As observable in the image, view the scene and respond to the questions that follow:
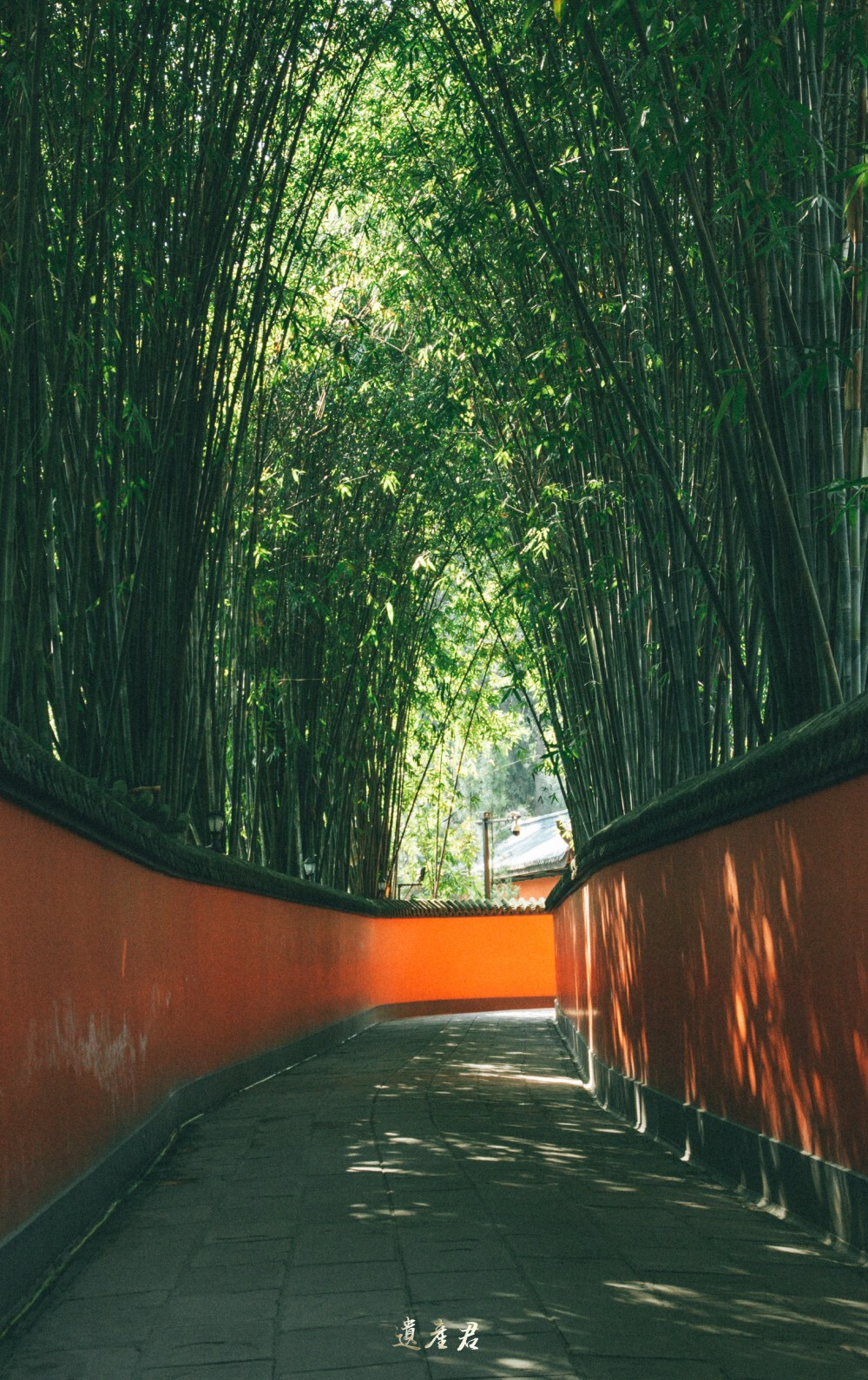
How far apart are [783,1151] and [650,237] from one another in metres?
2.93

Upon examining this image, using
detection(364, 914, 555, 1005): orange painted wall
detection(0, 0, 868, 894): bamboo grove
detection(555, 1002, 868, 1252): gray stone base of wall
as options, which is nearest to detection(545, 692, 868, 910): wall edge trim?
detection(0, 0, 868, 894): bamboo grove

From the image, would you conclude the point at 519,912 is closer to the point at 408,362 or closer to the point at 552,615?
the point at 408,362

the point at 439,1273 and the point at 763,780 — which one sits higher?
the point at 763,780

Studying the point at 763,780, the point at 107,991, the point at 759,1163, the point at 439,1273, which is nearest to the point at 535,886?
the point at 107,991

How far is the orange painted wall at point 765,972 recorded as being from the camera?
2857 mm

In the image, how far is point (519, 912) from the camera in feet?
54.9

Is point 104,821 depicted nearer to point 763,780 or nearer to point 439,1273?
point 439,1273

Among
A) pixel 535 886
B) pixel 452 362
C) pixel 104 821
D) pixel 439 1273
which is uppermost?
pixel 452 362

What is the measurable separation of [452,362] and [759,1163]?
5646mm

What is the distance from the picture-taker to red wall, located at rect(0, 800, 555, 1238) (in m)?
2.84

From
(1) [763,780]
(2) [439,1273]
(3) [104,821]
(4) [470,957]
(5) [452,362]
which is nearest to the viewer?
(2) [439,1273]

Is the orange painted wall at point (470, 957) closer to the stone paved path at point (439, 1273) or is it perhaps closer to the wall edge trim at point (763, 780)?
the wall edge trim at point (763, 780)

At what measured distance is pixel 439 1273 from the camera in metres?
2.70

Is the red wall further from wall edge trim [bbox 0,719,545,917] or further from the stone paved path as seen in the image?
the stone paved path
